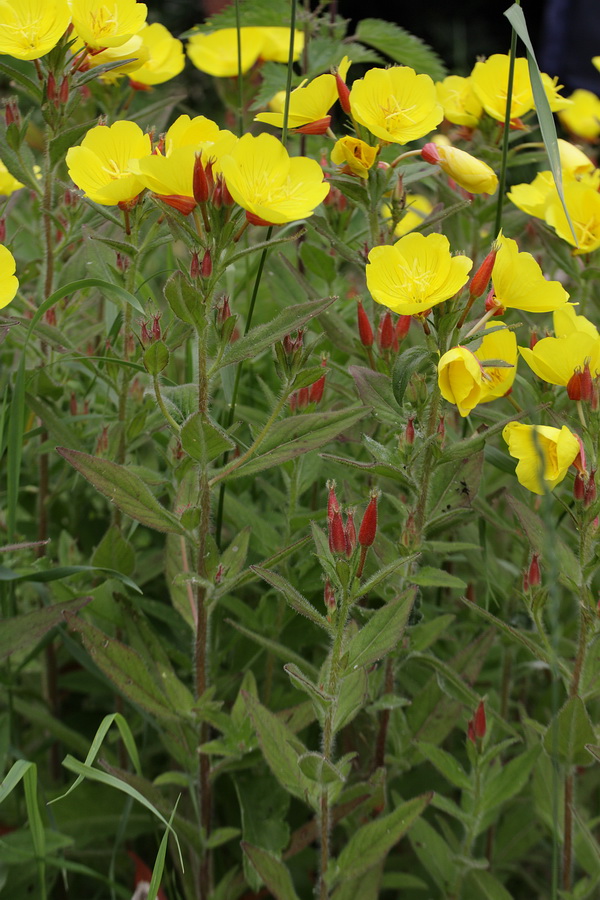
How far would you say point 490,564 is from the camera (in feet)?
4.99

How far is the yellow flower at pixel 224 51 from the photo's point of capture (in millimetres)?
1878

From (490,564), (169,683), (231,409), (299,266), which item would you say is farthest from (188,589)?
(299,266)

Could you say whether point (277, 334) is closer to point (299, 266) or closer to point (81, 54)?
point (81, 54)

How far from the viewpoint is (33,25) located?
1237 millimetres

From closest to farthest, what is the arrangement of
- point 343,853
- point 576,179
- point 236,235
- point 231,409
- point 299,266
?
point 236,235 → point 343,853 → point 231,409 → point 576,179 → point 299,266

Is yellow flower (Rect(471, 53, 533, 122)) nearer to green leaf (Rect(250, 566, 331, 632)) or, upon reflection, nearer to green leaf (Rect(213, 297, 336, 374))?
green leaf (Rect(213, 297, 336, 374))

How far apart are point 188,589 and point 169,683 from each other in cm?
14

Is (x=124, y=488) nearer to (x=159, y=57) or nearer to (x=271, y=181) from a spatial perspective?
(x=271, y=181)

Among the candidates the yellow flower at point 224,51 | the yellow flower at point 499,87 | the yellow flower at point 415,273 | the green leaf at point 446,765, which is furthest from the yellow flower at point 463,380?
the yellow flower at point 224,51

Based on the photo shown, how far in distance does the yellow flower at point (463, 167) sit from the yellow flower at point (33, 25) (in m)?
0.52

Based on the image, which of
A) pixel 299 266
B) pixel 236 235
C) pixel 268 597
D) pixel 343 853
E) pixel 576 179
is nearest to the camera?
pixel 236 235

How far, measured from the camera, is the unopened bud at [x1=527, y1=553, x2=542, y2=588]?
1193mm

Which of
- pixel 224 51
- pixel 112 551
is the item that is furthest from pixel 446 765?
pixel 224 51

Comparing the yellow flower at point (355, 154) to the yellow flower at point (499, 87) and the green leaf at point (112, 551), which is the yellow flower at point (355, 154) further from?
the green leaf at point (112, 551)
